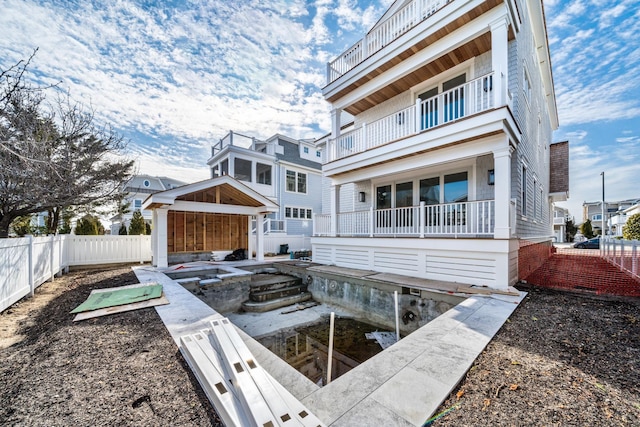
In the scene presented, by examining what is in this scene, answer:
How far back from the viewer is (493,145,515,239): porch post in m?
5.84

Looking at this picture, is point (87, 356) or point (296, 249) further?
point (296, 249)

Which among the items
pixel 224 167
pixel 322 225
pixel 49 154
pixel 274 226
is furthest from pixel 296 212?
pixel 49 154

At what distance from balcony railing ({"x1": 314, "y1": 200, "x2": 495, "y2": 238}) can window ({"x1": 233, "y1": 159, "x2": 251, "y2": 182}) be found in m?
8.79

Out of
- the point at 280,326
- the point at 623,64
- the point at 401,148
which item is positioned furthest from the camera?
the point at 623,64

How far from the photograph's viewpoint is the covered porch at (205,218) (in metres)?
9.34

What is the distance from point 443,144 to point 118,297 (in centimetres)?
815

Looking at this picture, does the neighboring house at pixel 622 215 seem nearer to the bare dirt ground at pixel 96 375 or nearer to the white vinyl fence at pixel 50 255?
the bare dirt ground at pixel 96 375

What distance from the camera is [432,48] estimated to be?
704 centimetres

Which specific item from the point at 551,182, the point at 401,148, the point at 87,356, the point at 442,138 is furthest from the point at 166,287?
the point at 551,182

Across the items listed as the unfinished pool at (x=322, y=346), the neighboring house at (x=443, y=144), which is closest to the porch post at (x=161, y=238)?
the neighboring house at (x=443, y=144)

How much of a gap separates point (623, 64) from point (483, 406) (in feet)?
59.5

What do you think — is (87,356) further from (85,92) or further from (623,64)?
(623,64)

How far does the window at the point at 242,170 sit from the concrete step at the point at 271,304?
36.2 feet

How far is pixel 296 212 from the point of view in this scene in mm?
18297
